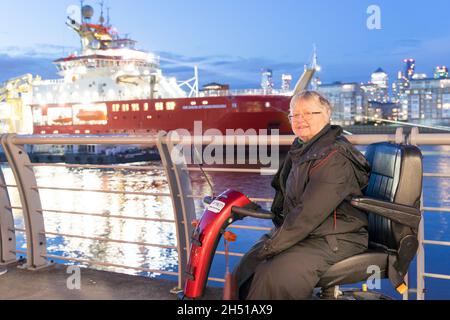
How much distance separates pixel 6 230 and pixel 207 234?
2470 mm

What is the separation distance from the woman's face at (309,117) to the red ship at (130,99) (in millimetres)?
26809

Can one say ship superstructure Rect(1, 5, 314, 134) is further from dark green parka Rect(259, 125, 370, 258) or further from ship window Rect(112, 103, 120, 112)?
dark green parka Rect(259, 125, 370, 258)

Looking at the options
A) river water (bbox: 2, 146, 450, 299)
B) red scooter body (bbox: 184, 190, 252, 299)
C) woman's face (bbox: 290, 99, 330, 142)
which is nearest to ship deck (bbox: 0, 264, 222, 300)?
red scooter body (bbox: 184, 190, 252, 299)

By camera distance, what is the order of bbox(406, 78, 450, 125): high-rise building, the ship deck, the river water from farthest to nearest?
bbox(406, 78, 450, 125): high-rise building → the river water → the ship deck

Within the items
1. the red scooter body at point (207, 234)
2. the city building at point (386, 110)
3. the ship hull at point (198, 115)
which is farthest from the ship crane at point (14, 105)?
the city building at point (386, 110)

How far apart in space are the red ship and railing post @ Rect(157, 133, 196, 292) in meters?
25.9

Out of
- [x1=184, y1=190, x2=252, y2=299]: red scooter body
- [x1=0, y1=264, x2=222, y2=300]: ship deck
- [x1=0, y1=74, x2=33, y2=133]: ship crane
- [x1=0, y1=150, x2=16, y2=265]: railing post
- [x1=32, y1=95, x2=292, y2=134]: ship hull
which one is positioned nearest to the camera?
[x1=184, y1=190, x2=252, y2=299]: red scooter body

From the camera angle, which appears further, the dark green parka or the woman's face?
the woman's face

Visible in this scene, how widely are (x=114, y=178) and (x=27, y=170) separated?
2311cm

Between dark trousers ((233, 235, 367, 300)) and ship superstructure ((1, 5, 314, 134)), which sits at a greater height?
ship superstructure ((1, 5, 314, 134))

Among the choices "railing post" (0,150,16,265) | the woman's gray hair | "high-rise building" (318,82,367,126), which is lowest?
"railing post" (0,150,16,265)

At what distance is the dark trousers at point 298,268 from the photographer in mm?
2006

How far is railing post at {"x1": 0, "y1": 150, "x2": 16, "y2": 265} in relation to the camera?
3.96m
